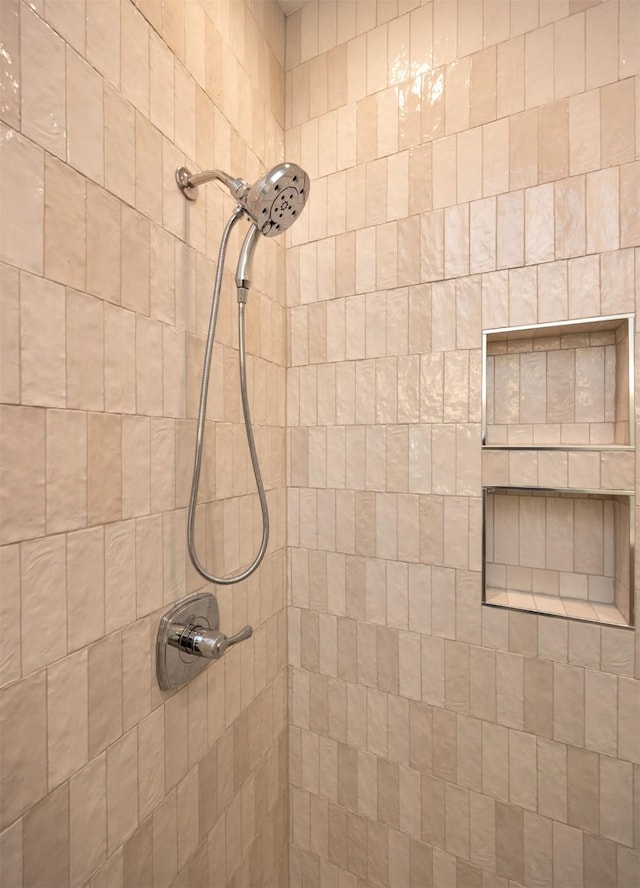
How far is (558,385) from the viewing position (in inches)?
47.8

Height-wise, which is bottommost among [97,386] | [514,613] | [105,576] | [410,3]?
[514,613]

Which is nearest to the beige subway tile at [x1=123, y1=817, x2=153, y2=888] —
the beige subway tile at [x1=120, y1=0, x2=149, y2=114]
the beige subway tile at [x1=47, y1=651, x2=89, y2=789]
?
the beige subway tile at [x1=47, y1=651, x2=89, y2=789]

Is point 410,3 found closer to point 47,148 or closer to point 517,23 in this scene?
point 517,23

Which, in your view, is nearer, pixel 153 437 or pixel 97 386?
pixel 97 386

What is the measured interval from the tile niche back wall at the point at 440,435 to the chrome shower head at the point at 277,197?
0.41 metres

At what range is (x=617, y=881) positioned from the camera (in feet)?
3.44

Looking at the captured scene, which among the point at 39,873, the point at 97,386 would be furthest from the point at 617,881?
the point at 97,386

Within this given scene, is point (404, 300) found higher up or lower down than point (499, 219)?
lower down

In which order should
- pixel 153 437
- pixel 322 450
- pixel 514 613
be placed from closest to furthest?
pixel 153 437 → pixel 514 613 → pixel 322 450

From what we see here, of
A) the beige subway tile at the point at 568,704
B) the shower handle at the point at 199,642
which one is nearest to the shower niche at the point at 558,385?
the beige subway tile at the point at 568,704

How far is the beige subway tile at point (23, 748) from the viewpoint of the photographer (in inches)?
24.8

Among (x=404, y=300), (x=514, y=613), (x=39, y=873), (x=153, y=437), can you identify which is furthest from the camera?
(x=404, y=300)

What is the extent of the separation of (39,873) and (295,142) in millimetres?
1819

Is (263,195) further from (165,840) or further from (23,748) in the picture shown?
(165,840)
